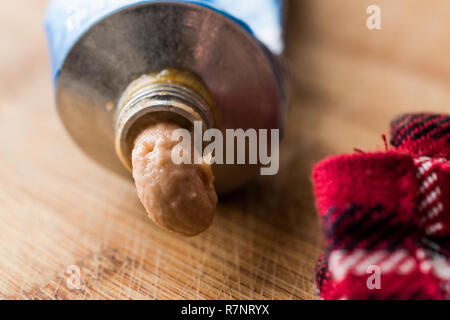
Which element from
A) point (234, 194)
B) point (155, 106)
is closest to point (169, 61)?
point (155, 106)

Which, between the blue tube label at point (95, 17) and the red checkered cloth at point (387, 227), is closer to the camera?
the red checkered cloth at point (387, 227)

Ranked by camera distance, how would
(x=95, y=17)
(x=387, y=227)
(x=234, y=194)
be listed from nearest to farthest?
(x=387, y=227), (x=95, y=17), (x=234, y=194)

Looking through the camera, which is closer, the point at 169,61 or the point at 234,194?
the point at 169,61

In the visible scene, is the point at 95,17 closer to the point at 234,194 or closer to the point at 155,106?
the point at 155,106

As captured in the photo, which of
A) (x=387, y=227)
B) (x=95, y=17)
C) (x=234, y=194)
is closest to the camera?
(x=387, y=227)
